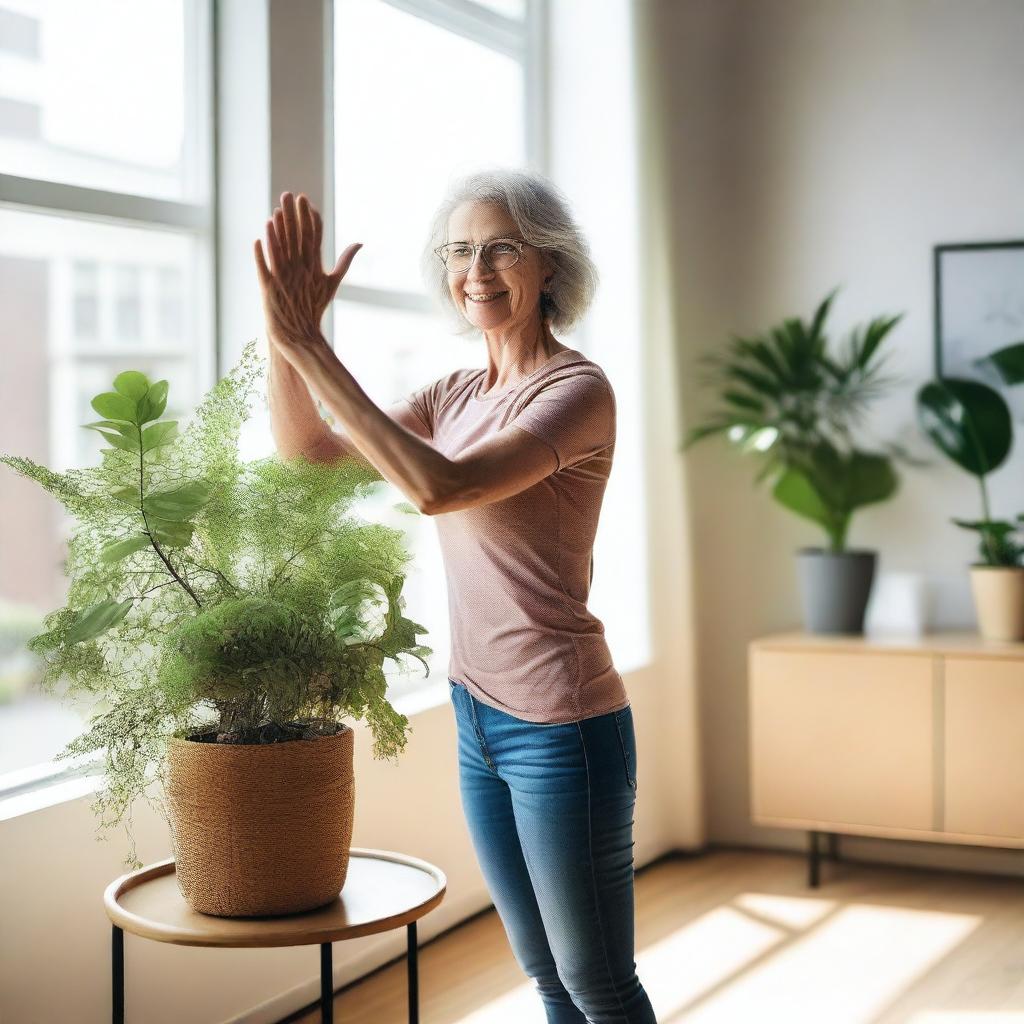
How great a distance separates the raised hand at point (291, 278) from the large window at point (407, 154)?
5.32ft

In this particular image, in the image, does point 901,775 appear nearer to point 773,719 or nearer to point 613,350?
point 773,719

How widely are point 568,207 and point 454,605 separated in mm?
634

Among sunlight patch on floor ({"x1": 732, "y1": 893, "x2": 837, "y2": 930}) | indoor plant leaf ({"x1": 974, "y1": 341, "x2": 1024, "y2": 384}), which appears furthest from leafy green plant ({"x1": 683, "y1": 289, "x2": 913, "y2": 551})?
sunlight patch on floor ({"x1": 732, "y1": 893, "x2": 837, "y2": 930})

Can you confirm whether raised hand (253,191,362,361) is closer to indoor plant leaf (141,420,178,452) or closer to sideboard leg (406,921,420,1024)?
indoor plant leaf (141,420,178,452)

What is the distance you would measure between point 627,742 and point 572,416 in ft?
1.59

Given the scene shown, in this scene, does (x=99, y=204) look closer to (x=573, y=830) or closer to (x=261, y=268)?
(x=261, y=268)

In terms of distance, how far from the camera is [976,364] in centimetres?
430

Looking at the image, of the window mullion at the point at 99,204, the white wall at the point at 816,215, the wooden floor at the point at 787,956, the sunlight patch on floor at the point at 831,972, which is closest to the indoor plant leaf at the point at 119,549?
the window mullion at the point at 99,204

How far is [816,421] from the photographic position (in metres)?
4.37

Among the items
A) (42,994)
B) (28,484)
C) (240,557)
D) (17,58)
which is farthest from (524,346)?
(42,994)

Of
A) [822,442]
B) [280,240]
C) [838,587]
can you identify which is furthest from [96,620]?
[822,442]

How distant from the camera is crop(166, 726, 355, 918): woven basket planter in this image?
5.96 ft

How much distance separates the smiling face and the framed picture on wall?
2652 mm

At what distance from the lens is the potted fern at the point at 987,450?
4.03 meters
